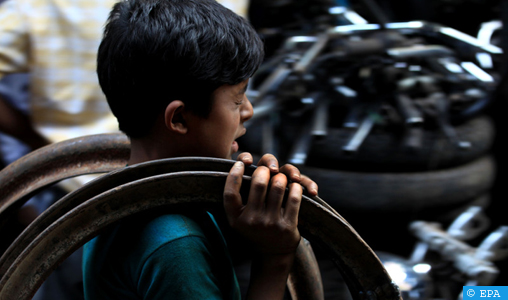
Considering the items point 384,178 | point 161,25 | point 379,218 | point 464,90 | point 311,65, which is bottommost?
point 379,218

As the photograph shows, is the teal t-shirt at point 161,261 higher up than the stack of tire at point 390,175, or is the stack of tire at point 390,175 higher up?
the teal t-shirt at point 161,261

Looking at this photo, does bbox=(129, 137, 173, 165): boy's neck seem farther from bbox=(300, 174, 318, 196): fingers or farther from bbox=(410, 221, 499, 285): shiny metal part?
bbox=(410, 221, 499, 285): shiny metal part

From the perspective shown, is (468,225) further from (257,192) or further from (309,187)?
(257,192)

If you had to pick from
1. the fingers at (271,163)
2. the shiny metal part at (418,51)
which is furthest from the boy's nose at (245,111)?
the shiny metal part at (418,51)

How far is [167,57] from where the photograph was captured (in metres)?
0.79

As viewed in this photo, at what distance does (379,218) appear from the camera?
7.05ft

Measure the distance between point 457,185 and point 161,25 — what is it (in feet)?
5.93

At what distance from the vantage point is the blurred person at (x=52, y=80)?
180 cm

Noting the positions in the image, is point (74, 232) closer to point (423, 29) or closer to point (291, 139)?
point (291, 139)

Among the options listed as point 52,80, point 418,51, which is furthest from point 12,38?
point 418,51

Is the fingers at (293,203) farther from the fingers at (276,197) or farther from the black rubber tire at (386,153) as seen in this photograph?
the black rubber tire at (386,153)

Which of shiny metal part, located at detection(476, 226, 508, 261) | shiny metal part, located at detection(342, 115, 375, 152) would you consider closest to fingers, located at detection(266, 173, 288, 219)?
shiny metal part, located at detection(342, 115, 375, 152)

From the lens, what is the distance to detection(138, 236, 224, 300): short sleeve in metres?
0.73

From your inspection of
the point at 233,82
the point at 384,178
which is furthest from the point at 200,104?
the point at 384,178
